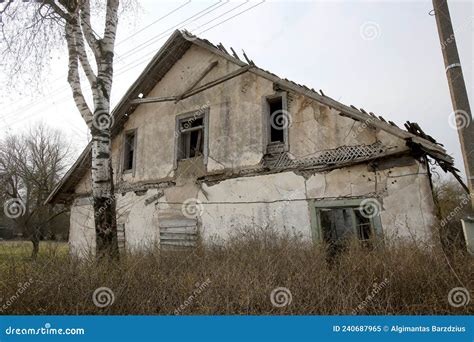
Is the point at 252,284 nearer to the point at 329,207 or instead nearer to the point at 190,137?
the point at 329,207

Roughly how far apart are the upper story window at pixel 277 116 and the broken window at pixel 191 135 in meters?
2.06

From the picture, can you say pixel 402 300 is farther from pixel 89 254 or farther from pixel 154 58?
pixel 154 58

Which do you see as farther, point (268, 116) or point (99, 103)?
point (268, 116)

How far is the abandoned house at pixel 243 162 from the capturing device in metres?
5.91

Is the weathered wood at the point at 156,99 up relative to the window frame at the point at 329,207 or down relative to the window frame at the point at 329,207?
up

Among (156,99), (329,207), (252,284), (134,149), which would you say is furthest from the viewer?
(134,149)

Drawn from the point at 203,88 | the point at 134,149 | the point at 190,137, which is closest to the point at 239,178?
the point at 190,137

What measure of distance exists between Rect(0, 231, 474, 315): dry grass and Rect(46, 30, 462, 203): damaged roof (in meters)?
2.08

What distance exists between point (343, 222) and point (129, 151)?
779cm

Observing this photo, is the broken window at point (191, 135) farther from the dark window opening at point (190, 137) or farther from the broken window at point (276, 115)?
the broken window at point (276, 115)

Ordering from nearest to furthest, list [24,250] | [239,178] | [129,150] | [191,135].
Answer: [24,250], [239,178], [191,135], [129,150]

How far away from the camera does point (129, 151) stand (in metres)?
10.8

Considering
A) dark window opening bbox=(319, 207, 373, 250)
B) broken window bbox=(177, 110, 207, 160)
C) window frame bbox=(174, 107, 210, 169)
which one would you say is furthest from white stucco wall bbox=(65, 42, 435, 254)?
dark window opening bbox=(319, 207, 373, 250)

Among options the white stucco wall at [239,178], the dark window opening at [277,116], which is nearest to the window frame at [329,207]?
the white stucco wall at [239,178]
